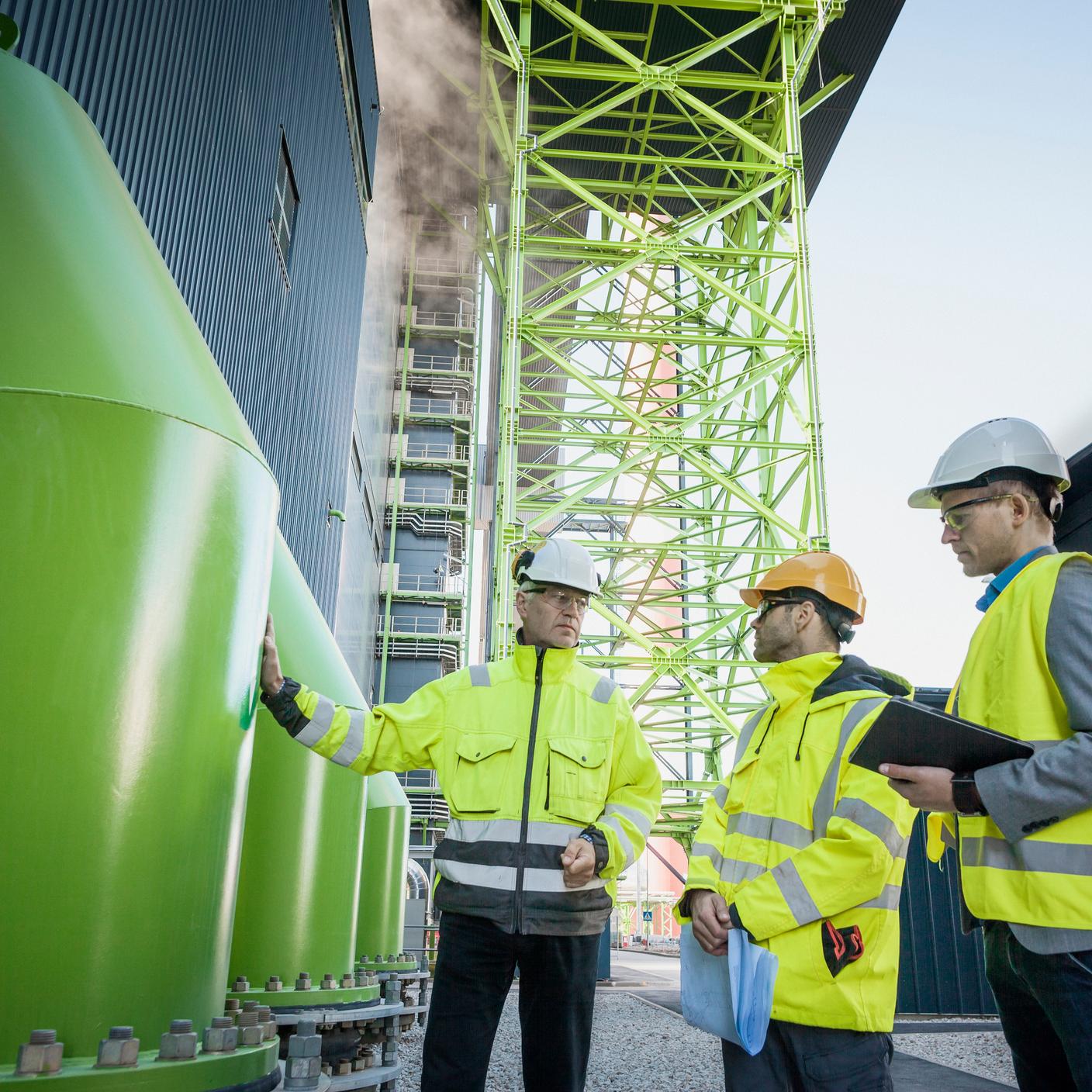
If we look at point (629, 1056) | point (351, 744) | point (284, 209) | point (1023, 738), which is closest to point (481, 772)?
point (351, 744)

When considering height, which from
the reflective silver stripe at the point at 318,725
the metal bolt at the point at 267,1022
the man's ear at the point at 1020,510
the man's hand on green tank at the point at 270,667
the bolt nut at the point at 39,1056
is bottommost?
the metal bolt at the point at 267,1022

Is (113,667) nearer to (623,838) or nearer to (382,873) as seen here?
(623,838)

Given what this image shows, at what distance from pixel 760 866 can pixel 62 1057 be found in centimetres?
160

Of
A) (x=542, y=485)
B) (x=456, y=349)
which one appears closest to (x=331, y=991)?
(x=542, y=485)

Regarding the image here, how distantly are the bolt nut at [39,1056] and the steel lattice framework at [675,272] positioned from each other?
10351mm

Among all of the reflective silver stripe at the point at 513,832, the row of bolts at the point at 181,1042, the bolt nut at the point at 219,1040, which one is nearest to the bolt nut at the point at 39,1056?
the row of bolts at the point at 181,1042

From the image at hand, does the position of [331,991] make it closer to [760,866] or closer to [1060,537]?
[760,866]

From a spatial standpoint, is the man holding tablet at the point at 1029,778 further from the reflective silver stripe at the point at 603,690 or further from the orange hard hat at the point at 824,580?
the reflective silver stripe at the point at 603,690

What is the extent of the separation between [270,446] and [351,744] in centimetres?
573

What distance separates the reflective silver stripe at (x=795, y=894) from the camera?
2217 mm

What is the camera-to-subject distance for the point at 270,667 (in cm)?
259

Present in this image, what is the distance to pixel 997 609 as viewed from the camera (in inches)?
82.7

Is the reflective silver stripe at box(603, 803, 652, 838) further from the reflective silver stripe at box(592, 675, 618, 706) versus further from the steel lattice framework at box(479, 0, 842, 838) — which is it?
the steel lattice framework at box(479, 0, 842, 838)

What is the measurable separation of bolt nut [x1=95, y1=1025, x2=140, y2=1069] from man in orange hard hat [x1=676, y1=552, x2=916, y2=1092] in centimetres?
131
